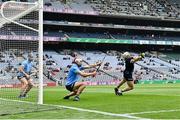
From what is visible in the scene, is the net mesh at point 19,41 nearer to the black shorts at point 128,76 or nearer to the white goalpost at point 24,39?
the white goalpost at point 24,39

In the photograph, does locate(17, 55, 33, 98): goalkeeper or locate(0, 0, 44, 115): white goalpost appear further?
locate(17, 55, 33, 98): goalkeeper

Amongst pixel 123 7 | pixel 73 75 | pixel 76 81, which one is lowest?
pixel 76 81

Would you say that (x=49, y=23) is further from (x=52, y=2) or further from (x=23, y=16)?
(x=23, y=16)

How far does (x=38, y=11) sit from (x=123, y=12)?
5614 cm

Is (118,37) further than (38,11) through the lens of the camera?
Yes

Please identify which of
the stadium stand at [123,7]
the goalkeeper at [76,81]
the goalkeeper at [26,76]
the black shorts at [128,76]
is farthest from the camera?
the stadium stand at [123,7]

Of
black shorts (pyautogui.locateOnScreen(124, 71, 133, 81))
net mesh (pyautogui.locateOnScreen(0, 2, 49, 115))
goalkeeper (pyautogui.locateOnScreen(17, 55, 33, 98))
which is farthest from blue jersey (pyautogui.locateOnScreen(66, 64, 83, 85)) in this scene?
black shorts (pyautogui.locateOnScreen(124, 71, 133, 81))

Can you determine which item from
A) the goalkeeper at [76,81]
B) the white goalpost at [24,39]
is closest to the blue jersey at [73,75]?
the goalkeeper at [76,81]

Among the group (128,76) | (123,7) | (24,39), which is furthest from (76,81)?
(123,7)

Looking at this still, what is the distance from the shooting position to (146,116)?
12.3 metres

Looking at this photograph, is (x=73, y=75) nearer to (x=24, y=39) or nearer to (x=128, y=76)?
(x=128, y=76)

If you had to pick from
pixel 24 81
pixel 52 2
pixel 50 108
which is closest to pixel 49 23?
pixel 52 2

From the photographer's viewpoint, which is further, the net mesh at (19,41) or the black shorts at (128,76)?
the black shorts at (128,76)

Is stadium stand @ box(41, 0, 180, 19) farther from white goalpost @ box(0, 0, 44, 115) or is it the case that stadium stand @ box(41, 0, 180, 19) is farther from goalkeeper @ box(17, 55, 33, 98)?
goalkeeper @ box(17, 55, 33, 98)
